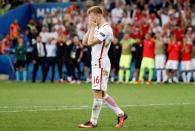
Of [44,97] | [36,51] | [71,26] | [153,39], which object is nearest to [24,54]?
[36,51]

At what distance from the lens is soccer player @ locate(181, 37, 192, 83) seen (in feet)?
105

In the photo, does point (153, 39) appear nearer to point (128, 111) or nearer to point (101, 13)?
point (128, 111)

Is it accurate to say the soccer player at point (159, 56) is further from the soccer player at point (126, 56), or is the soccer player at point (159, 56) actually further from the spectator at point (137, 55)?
the soccer player at point (126, 56)

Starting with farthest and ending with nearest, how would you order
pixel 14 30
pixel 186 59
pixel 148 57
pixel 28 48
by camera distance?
pixel 14 30 → pixel 28 48 → pixel 186 59 → pixel 148 57

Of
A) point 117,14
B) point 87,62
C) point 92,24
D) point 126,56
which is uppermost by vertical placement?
point 92,24

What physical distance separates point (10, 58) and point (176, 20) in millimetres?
8223

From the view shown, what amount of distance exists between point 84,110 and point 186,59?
605 inches

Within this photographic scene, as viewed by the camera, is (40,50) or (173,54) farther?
(40,50)

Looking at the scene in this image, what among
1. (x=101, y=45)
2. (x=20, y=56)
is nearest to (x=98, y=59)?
(x=101, y=45)

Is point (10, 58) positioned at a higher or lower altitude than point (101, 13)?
lower

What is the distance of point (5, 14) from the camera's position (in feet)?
121

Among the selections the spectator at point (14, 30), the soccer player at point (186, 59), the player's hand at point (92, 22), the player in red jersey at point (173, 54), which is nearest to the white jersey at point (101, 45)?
the player's hand at point (92, 22)

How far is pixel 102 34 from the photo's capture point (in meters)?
13.7

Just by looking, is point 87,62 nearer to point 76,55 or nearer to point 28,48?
point 76,55
